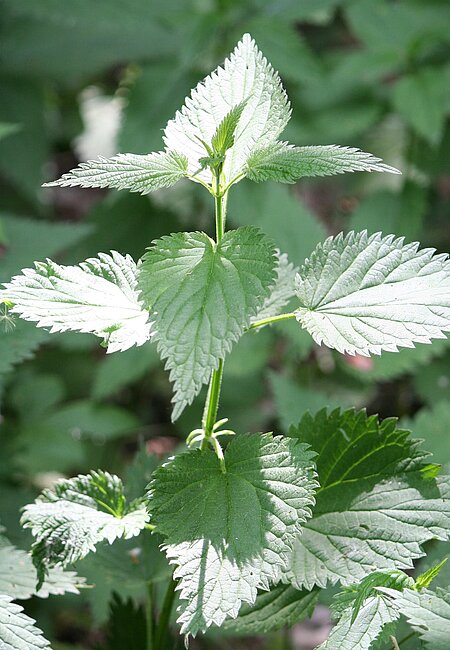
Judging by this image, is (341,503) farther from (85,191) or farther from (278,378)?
(85,191)

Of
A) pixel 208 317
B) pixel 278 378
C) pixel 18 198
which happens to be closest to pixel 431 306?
pixel 208 317

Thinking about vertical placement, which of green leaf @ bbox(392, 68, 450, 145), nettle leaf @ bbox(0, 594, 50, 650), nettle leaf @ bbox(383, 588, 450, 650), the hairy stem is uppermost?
green leaf @ bbox(392, 68, 450, 145)

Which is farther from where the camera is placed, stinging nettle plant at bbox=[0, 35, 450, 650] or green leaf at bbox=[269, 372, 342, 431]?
green leaf at bbox=[269, 372, 342, 431]

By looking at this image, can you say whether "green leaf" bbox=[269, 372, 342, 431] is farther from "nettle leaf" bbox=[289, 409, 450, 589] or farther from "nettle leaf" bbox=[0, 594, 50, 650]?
"nettle leaf" bbox=[0, 594, 50, 650]

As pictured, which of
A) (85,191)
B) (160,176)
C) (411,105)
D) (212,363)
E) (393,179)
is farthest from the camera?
(85,191)

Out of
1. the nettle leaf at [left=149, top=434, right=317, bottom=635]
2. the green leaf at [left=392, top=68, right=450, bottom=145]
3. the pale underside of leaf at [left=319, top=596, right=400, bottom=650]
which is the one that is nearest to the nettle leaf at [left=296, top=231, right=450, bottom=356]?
the nettle leaf at [left=149, top=434, right=317, bottom=635]

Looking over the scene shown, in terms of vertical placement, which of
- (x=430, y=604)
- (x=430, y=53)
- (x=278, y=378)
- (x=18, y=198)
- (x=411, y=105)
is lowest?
(x=430, y=604)
